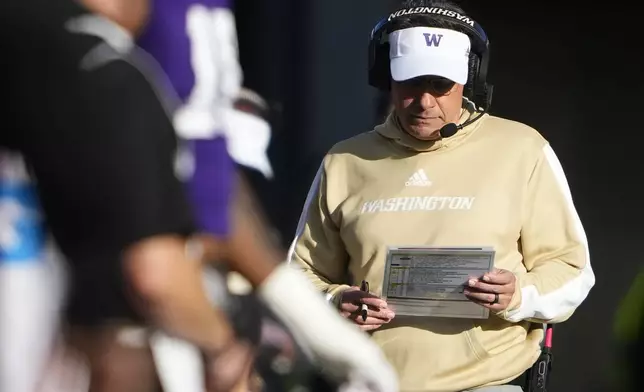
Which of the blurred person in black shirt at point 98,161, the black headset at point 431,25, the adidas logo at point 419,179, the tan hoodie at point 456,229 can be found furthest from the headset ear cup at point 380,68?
the blurred person in black shirt at point 98,161

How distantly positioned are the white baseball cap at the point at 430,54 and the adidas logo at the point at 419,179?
9.0 inches

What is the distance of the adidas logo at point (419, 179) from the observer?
8.16 feet

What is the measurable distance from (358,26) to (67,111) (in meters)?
1.18

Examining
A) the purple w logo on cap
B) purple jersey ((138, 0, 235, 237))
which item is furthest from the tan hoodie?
purple jersey ((138, 0, 235, 237))

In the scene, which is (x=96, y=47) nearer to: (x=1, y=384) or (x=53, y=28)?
(x=53, y=28)

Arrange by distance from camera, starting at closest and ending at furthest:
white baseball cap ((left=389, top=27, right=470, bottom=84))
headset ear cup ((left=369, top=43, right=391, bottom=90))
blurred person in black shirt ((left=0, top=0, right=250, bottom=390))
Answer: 1. blurred person in black shirt ((left=0, top=0, right=250, bottom=390))
2. white baseball cap ((left=389, top=27, right=470, bottom=84))
3. headset ear cup ((left=369, top=43, right=391, bottom=90))

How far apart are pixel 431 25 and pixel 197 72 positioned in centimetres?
120

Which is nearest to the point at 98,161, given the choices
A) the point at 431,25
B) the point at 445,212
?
the point at 445,212

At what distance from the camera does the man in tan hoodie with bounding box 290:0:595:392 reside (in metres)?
2.34

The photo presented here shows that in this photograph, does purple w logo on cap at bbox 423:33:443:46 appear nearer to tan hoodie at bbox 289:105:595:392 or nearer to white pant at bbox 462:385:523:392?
tan hoodie at bbox 289:105:595:392

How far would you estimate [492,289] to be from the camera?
7.38 feet

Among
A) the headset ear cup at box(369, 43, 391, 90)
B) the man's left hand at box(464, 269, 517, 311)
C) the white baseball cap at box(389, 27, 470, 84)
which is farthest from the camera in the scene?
the headset ear cup at box(369, 43, 391, 90)

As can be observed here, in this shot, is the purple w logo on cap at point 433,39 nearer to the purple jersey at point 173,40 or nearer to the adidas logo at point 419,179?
the adidas logo at point 419,179

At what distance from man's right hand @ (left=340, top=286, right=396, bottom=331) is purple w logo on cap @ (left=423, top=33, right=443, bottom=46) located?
604 mm
